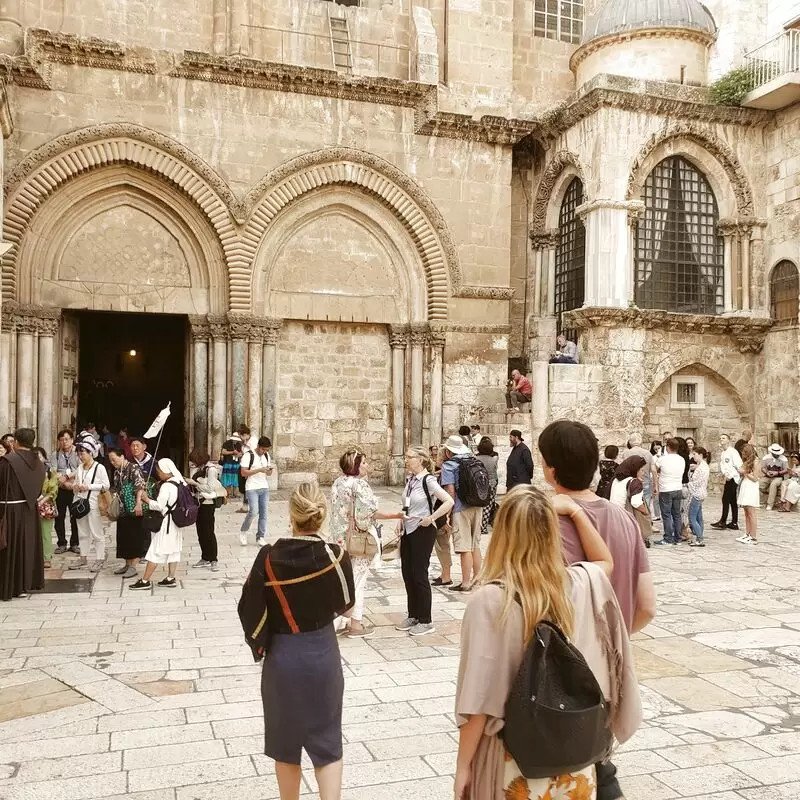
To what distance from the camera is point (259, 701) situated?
5.59 meters

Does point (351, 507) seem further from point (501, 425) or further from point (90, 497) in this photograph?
point (501, 425)

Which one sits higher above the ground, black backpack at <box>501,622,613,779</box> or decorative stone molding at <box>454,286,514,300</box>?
decorative stone molding at <box>454,286,514,300</box>

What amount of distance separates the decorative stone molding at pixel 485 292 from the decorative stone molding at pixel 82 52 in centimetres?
761

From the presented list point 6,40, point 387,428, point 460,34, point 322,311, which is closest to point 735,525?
point 387,428

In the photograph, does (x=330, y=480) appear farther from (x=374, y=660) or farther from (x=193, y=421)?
(x=374, y=660)

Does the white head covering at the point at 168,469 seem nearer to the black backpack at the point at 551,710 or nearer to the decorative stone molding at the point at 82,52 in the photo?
the black backpack at the point at 551,710

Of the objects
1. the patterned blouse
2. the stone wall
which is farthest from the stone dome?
the patterned blouse

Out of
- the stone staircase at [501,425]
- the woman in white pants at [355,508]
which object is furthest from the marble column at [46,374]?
the woman in white pants at [355,508]

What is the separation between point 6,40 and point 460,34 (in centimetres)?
936

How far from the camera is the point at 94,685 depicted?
5.88 m

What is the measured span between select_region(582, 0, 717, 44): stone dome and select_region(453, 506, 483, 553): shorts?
1441 cm

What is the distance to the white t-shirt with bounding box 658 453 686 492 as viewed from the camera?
1249 centimetres

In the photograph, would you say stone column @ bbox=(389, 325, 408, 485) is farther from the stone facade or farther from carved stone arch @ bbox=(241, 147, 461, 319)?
carved stone arch @ bbox=(241, 147, 461, 319)

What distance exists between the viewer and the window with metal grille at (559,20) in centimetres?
2095
